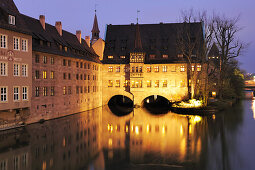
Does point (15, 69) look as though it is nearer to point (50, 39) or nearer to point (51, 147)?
point (50, 39)

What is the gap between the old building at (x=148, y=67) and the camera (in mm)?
49719

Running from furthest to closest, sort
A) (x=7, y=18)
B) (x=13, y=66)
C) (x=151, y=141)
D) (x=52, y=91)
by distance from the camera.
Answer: (x=52, y=91) → (x=13, y=66) → (x=7, y=18) → (x=151, y=141)

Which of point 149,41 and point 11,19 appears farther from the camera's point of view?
point 149,41

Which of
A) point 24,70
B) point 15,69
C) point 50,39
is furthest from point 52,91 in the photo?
point 15,69

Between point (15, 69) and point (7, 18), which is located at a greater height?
point (7, 18)

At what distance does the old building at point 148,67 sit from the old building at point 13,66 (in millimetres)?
25682

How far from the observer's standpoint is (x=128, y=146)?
20406mm

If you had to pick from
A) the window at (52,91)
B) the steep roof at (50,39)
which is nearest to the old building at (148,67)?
the steep roof at (50,39)

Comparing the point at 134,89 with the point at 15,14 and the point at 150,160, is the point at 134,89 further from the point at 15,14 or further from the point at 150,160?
the point at 150,160

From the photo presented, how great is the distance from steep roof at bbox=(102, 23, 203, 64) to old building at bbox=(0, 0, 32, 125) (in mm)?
26752

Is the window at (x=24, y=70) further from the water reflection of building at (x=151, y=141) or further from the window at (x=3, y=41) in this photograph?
the water reflection of building at (x=151, y=141)

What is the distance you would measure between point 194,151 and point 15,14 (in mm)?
23673

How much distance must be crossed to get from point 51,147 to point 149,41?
4051 cm

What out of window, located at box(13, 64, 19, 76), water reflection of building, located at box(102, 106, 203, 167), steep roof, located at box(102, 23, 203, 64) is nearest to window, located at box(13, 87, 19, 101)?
window, located at box(13, 64, 19, 76)
